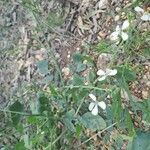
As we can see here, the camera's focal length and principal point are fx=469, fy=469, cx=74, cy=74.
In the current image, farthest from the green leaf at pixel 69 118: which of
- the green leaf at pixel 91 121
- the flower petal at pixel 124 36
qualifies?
the flower petal at pixel 124 36

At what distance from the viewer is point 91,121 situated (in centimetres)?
176

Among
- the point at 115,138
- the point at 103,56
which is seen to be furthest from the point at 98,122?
the point at 103,56

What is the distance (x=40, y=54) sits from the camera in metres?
2.36

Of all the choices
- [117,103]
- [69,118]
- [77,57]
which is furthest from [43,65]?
[117,103]

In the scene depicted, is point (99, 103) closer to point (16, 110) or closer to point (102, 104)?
point (102, 104)

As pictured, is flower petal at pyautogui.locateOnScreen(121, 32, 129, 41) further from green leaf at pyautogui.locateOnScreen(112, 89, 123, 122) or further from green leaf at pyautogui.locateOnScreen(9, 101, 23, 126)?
green leaf at pyautogui.locateOnScreen(9, 101, 23, 126)

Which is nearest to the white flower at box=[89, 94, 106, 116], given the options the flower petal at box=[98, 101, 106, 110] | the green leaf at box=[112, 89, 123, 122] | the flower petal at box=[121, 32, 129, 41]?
the flower petal at box=[98, 101, 106, 110]

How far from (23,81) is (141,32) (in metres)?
0.70

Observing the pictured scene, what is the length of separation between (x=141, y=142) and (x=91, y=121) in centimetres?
26

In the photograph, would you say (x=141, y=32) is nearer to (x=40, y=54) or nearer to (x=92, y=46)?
(x=92, y=46)

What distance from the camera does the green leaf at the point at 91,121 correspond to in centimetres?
175

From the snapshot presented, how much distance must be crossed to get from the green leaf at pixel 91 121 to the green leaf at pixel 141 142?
0.23 m

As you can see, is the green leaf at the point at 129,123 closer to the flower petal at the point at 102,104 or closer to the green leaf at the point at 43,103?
the flower petal at the point at 102,104

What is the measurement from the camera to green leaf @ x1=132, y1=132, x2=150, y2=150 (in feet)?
5.12
